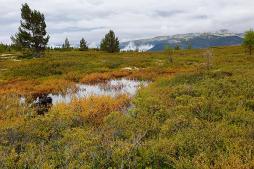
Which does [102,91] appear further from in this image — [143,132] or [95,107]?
[143,132]

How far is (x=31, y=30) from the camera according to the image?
60250mm

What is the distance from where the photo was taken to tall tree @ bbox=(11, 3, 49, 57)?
5947 centimetres

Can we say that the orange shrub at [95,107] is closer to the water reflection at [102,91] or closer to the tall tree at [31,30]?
the water reflection at [102,91]

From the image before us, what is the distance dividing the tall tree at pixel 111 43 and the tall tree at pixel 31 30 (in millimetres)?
23865

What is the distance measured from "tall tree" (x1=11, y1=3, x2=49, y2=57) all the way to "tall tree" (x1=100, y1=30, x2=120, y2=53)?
23865 millimetres

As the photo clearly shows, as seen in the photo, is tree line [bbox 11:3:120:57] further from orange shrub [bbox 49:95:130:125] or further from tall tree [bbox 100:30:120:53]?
orange shrub [bbox 49:95:130:125]

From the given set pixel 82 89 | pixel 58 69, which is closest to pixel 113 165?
pixel 82 89

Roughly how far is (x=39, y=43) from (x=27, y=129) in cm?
5017

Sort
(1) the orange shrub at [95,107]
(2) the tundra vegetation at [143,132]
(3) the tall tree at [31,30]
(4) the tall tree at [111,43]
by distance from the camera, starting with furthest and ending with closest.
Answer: (4) the tall tree at [111,43] → (3) the tall tree at [31,30] → (1) the orange shrub at [95,107] → (2) the tundra vegetation at [143,132]

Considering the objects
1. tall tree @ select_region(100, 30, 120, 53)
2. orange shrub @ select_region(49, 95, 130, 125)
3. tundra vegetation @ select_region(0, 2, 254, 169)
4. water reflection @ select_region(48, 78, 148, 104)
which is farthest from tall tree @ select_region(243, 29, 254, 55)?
orange shrub @ select_region(49, 95, 130, 125)

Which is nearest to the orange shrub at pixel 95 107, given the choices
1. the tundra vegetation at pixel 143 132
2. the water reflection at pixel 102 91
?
the tundra vegetation at pixel 143 132

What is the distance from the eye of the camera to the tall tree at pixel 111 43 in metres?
82.6

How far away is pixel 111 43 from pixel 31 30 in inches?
1060

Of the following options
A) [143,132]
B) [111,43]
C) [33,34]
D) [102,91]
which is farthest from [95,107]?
[111,43]
